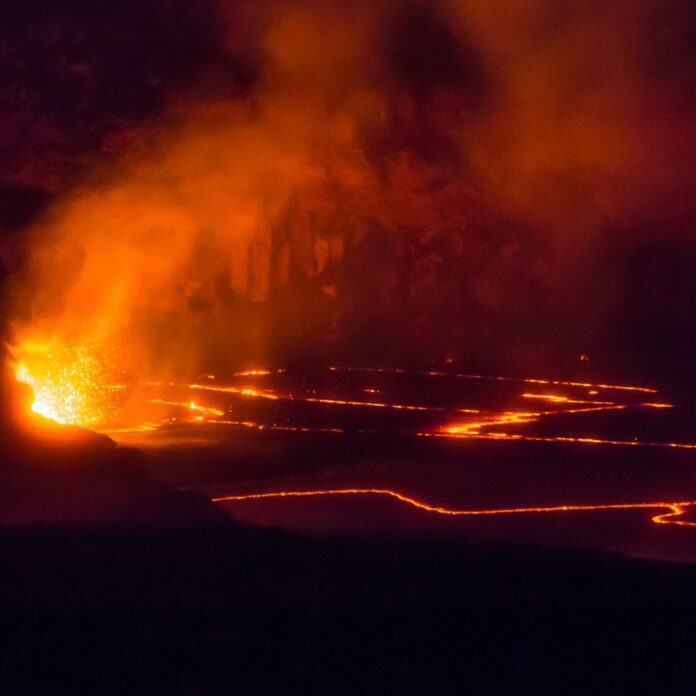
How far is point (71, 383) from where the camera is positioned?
38.7 ft

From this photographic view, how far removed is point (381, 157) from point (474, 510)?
727 cm

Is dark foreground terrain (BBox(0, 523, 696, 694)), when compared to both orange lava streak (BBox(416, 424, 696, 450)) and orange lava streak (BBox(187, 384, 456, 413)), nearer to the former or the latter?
orange lava streak (BBox(416, 424, 696, 450))

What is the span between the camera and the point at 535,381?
14695 millimetres

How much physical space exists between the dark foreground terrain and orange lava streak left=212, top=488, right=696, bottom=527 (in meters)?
1.21

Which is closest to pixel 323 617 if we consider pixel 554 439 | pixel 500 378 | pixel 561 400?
pixel 554 439

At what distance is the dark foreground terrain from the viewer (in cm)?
420

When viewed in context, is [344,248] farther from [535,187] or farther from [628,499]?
[628,499]

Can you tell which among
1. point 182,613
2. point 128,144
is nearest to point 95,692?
point 182,613

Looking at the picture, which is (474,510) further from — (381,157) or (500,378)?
(500,378)

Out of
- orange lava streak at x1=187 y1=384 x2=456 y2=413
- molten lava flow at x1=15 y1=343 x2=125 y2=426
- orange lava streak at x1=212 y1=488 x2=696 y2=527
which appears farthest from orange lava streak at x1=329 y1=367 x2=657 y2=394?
orange lava streak at x1=212 y1=488 x2=696 y2=527

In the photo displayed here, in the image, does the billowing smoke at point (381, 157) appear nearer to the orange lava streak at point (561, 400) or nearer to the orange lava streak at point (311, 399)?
the orange lava streak at point (311, 399)

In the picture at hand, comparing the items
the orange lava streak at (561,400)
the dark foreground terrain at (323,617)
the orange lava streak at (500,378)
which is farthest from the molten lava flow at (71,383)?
the orange lava streak at (561,400)

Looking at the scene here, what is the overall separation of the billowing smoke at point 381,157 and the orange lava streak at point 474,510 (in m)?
5.42

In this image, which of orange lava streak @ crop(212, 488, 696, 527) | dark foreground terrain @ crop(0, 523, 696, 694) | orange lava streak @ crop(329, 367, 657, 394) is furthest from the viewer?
orange lava streak @ crop(329, 367, 657, 394)
